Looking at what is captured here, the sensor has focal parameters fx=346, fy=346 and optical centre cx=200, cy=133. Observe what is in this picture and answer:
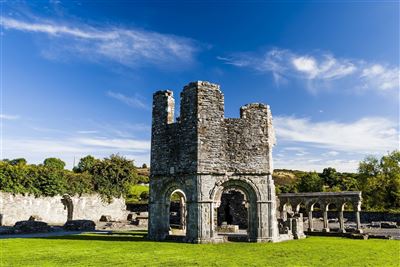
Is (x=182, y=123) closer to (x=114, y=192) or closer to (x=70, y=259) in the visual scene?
(x=70, y=259)

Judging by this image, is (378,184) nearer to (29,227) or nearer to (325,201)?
(325,201)

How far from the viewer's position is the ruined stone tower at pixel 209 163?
17.6 metres

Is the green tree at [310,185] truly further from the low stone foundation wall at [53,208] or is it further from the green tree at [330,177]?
the low stone foundation wall at [53,208]

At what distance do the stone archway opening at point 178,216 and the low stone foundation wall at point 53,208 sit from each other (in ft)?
18.7

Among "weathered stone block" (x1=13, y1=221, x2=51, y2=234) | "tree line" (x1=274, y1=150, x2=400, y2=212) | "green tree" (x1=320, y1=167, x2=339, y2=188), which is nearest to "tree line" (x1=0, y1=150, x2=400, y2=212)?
"tree line" (x1=274, y1=150, x2=400, y2=212)

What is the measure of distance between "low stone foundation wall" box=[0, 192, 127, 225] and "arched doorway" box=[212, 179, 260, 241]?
485 inches

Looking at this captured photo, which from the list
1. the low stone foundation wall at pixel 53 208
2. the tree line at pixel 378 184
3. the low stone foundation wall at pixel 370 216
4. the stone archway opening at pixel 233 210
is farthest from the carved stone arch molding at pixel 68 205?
the tree line at pixel 378 184

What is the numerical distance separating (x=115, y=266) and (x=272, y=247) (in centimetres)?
755

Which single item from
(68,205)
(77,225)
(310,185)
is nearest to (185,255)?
(77,225)

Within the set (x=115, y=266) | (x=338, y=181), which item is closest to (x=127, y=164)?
(x=115, y=266)

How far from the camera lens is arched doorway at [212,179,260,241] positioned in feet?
58.3

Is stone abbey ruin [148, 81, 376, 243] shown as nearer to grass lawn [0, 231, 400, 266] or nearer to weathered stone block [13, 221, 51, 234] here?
grass lawn [0, 231, 400, 266]

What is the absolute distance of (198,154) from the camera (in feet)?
58.4

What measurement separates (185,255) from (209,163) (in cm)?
605
